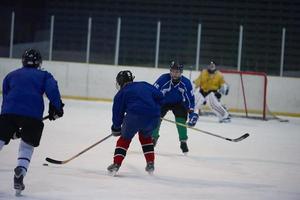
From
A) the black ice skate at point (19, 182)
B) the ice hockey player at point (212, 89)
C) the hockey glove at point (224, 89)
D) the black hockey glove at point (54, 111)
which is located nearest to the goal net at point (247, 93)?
the hockey glove at point (224, 89)

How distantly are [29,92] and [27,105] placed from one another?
0.10 m

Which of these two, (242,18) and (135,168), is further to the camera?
(242,18)

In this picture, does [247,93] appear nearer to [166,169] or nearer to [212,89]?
[212,89]

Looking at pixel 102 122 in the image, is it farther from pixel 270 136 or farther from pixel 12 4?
pixel 12 4

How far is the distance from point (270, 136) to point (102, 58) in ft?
20.1

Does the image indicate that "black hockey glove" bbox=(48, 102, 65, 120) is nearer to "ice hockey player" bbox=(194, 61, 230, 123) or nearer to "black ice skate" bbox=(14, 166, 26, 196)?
"black ice skate" bbox=(14, 166, 26, 196)

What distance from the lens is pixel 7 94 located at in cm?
450

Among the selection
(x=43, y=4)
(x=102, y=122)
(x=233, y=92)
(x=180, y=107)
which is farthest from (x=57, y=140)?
(x=43, y=4)

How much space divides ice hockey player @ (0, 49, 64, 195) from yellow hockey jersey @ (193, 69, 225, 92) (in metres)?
7.12

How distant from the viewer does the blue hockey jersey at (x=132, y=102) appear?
17.1ft

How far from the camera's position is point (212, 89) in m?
11.4

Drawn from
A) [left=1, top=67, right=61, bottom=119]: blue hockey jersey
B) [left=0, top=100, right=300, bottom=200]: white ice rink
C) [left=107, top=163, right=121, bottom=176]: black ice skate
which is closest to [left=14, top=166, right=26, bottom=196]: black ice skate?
[left=0, top=100, right=300, bottom=200]: white ice rink

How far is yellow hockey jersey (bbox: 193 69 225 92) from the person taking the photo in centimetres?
1139

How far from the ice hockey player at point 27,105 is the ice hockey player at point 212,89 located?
23.3ft
